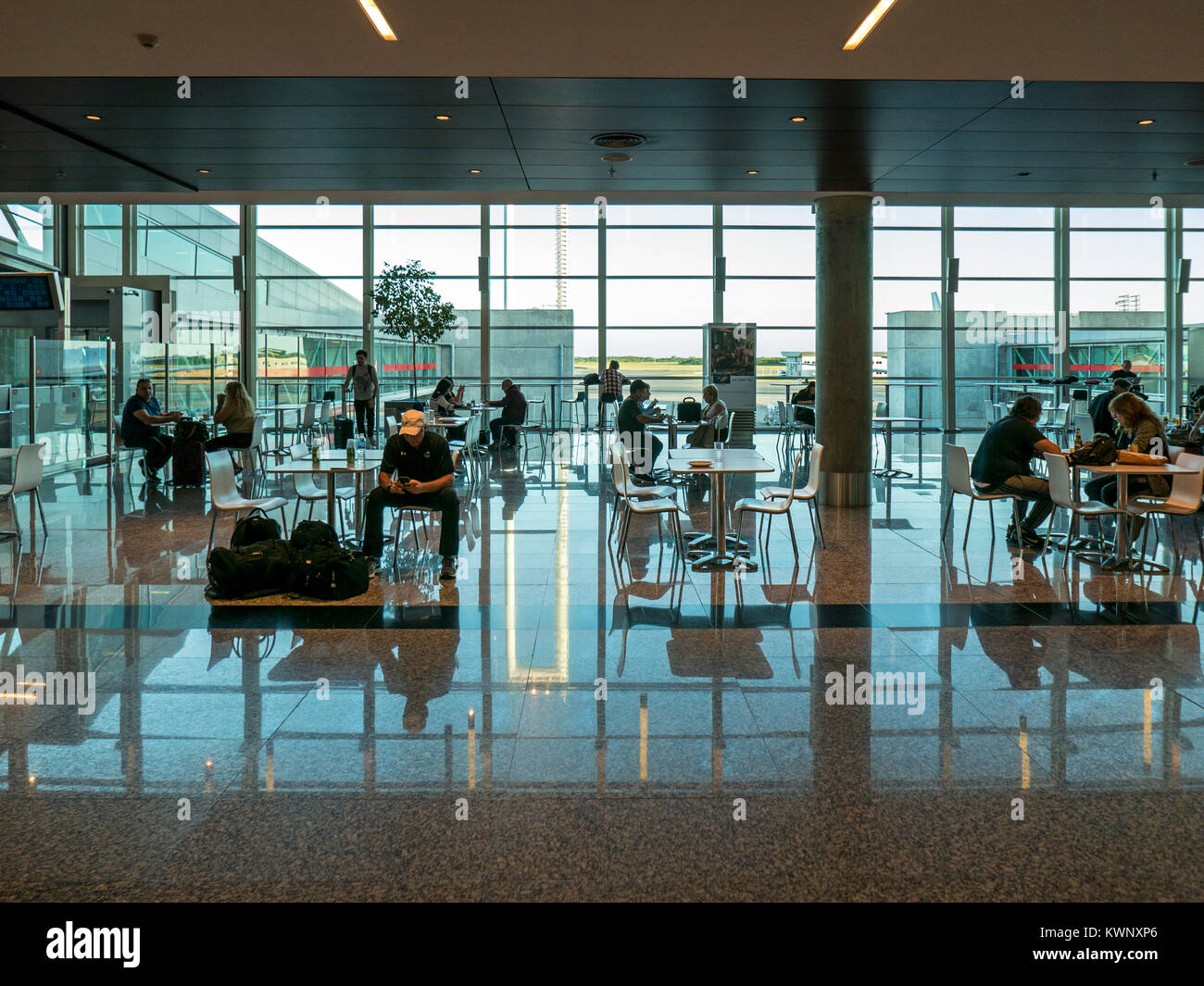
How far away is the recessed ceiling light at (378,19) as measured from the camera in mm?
5496

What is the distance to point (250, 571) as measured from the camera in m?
6.79

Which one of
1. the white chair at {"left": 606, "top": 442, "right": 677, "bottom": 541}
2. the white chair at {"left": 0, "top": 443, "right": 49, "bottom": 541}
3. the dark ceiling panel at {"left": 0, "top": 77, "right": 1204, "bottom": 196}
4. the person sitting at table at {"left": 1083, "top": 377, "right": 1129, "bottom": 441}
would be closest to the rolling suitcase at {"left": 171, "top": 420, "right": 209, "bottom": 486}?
the dark ceiling panel at {"left": 0, "top": 77, "right": 1204, "bottom": 196}

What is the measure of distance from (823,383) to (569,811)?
8.54 metres

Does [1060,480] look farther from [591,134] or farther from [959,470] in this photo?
[591,134]

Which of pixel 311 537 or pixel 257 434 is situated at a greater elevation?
pixel 257 434

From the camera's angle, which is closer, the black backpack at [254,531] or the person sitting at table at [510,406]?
the black backpack at [254,531]

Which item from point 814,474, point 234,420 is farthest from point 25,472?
point 814,474

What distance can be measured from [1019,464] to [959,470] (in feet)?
1.53

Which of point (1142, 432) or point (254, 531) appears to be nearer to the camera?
point (254, 531)

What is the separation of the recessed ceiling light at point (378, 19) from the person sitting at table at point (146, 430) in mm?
8393

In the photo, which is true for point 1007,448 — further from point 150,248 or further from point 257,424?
point 150,248

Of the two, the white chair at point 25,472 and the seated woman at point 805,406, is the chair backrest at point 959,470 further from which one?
the seated woman at point 805,406

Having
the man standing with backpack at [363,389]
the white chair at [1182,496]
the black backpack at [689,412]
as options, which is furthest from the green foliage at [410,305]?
the white chair at [1182,496]

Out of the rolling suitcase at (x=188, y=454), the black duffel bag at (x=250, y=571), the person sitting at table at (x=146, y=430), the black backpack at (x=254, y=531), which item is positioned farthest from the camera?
the person sitting at table at (x=146, y=430)
